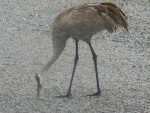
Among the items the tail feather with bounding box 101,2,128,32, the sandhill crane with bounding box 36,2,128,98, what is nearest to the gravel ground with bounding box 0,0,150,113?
the sandhill crane with bounding box 36,2,128,98

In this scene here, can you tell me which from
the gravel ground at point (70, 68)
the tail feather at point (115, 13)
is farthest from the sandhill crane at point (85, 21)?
the gravel ground at point (70, 68)

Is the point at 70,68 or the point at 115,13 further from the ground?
the point at 115,13

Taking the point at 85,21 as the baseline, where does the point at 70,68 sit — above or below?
below

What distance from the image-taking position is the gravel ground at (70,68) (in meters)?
7.45

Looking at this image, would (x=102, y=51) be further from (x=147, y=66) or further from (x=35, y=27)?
(x=35, y=27)

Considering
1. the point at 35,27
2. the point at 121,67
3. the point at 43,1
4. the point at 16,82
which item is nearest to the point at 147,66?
the point at 121,67

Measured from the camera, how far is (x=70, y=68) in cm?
905

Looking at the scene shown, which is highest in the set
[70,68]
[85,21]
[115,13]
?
[115,13]

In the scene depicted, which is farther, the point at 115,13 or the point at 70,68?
the point at 70,68

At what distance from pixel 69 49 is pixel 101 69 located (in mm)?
1381

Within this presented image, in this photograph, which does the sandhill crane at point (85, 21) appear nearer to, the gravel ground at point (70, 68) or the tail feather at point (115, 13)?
the tail feather at point (115, 13)

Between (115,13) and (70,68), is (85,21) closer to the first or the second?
(115,13)

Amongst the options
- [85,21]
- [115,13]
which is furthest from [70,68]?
[115,13]

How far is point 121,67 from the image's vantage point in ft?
29.8
